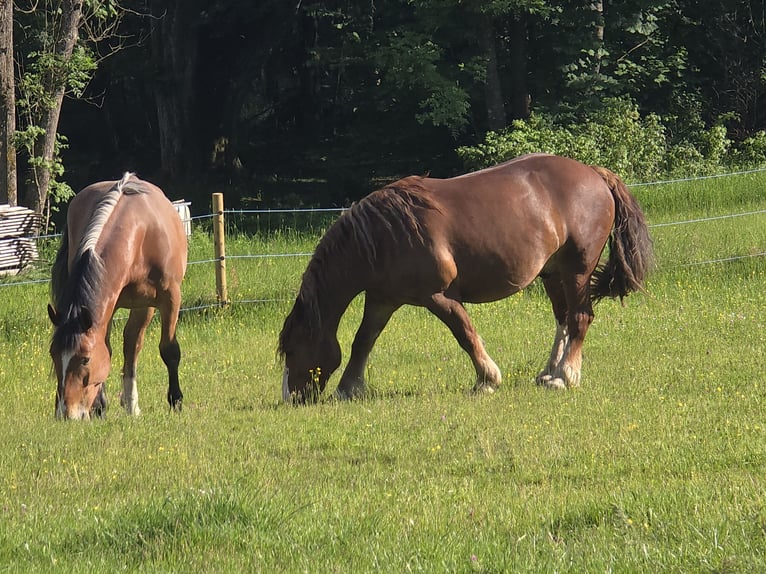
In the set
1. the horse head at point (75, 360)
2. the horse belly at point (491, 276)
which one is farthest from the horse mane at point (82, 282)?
the horse belly at point (491, 276)

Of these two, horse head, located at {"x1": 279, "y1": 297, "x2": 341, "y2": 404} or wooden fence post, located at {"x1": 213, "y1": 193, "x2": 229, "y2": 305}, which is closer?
horse head, located at {"x1": 279, "y1": 297, "x2": 341, "y2": 404}

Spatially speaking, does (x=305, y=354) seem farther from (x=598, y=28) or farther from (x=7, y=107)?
(x=598, y=28)

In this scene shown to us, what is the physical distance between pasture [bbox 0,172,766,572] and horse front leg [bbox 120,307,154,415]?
0.23 meters

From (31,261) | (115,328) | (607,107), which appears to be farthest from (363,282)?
(607,107)

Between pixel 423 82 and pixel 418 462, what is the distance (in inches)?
705

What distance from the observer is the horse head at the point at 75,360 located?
25.1 feet

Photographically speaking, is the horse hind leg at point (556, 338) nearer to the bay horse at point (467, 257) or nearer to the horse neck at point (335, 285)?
the bay horse at point (467, 257)

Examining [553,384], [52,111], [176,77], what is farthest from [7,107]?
[553,384]

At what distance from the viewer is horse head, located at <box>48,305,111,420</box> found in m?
7.64

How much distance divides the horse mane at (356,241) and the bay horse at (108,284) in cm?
111

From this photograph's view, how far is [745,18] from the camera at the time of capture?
1081 inches

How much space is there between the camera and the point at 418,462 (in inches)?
253

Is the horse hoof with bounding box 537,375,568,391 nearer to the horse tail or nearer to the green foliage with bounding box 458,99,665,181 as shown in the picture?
the horse tail

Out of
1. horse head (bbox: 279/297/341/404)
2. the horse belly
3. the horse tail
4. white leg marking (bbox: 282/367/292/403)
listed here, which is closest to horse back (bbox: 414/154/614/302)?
the horse belly
